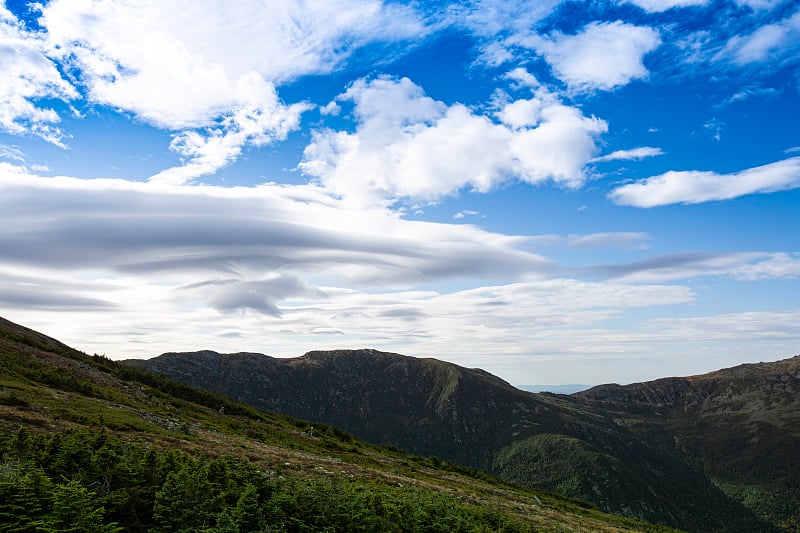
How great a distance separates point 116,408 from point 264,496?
27750 mm

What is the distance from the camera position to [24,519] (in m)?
12.3

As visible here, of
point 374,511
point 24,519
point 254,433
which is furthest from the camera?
point 254,433

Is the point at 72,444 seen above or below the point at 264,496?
above

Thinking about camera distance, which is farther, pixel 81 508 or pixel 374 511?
pixel 374 511

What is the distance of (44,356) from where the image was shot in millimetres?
54156

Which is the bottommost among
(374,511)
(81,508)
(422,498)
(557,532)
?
(557,532)

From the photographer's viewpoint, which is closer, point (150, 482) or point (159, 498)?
point (159, 498)

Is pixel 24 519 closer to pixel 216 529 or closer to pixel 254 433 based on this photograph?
pixel 216 529

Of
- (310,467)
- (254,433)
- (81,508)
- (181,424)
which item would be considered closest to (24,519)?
(81,508)

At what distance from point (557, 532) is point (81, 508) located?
106ft

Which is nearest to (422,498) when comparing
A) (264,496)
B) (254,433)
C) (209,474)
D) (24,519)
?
(264,496)

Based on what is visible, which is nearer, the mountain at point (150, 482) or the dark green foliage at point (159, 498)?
the dark green foliage at point (159, 498)

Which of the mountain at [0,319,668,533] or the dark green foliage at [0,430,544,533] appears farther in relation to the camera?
the mountain at [0,319,668,533]

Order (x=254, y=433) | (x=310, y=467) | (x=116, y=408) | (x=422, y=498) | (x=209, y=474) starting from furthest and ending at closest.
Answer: (x=254, y=433)
(x=116, y=408)
(x=310, y=467)
(x=422, y=498)
(x=209, y=474)
